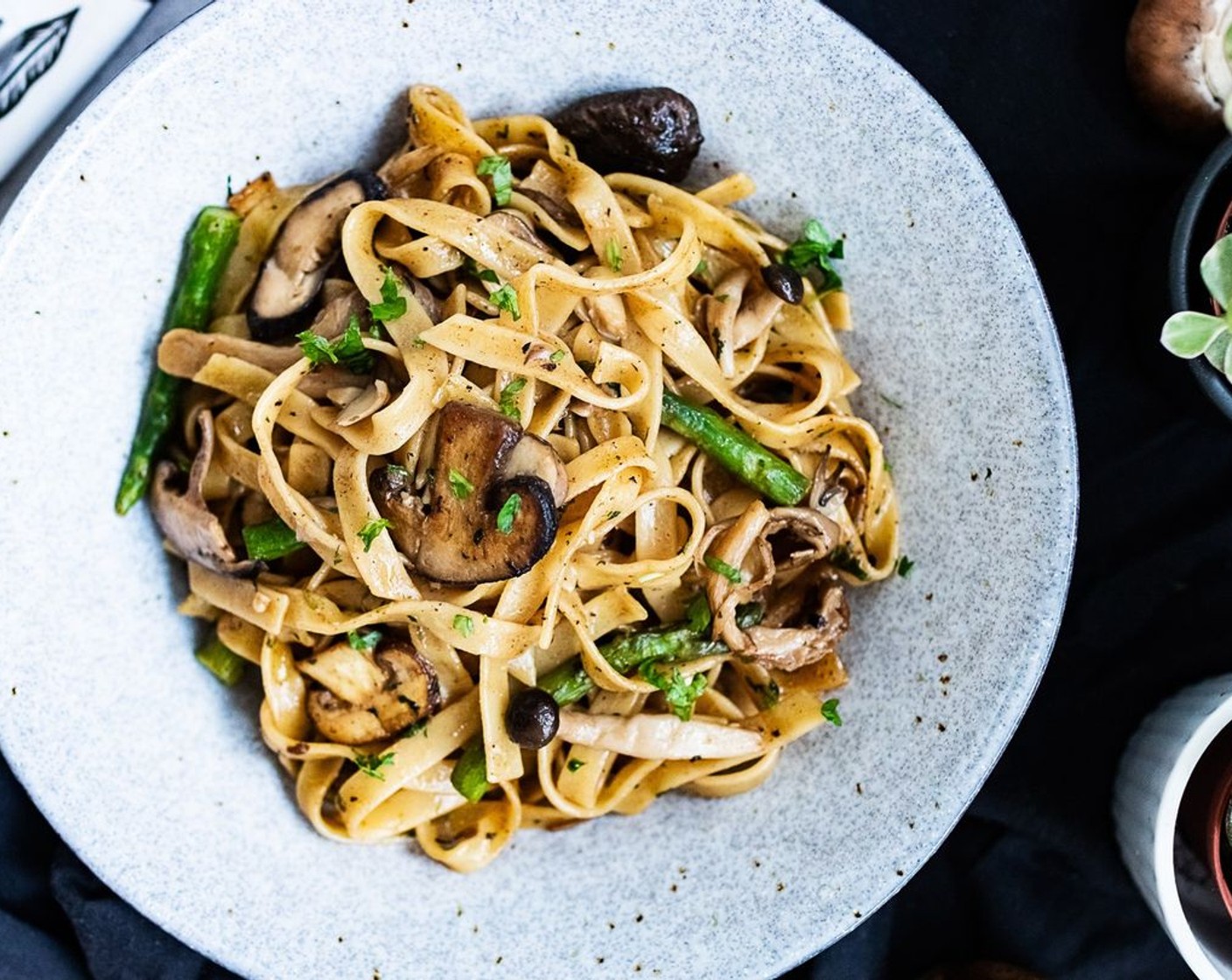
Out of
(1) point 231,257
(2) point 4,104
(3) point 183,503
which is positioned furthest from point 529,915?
(2) point 4,104

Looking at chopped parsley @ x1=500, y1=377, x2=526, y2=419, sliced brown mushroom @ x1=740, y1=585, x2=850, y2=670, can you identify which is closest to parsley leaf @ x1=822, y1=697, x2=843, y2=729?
sliced brown mushroom @ x1=740, y1=585, x2=850, y2=670

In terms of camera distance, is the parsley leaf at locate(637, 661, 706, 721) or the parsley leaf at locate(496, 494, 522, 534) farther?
the parsley leaf at locate(637, 661, 706, 721)

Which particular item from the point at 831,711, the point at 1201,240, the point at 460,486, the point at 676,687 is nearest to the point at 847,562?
the point at 831,711

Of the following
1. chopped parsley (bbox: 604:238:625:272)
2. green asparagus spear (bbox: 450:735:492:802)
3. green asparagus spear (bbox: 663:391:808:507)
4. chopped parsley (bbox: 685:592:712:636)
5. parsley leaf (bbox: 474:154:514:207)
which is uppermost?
parsley leaf (bbox: 474:154:514:207)

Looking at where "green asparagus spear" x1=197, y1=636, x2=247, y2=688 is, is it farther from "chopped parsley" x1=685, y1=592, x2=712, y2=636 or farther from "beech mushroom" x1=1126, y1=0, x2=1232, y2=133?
"beech mushroom" x1=1126, y1=0, x2=1232, y2=133

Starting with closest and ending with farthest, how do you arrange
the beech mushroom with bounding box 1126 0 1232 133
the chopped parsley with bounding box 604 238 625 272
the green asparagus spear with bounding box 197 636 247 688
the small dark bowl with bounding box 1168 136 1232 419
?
the chopped parsley with bounding box 604 238 625 272 → the small dark bowl with bounding box 1168 136 1232 419 → the green asparagus spear with bounding box 197 636 247 688 → the beech mushroom with bounding box 1126 0 1232 133

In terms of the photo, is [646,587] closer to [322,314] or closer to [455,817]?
[455,817]
